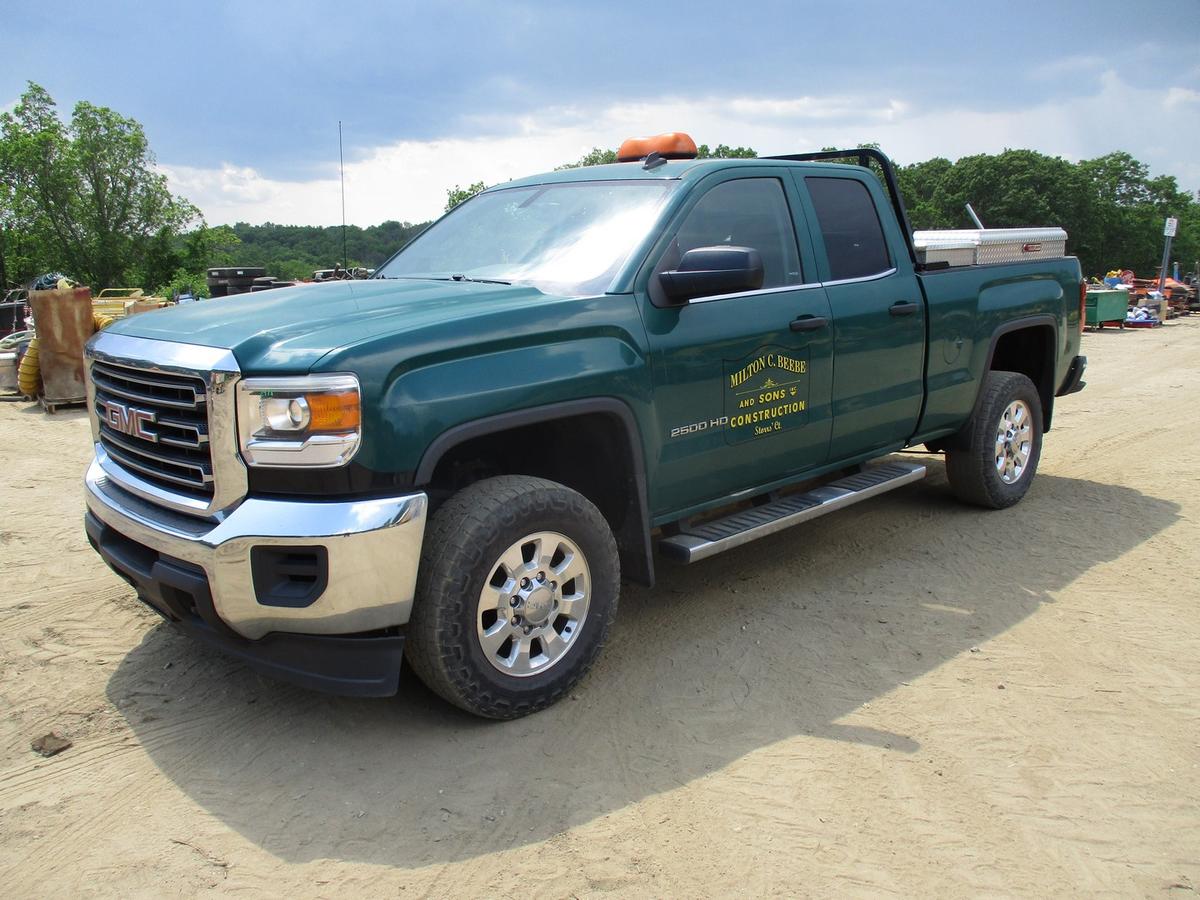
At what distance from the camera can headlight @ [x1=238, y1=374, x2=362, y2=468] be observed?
294cm

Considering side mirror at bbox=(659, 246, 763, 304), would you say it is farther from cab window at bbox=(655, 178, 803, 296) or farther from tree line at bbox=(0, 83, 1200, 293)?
tree line at bbox=(0, 83, 1200, 293)

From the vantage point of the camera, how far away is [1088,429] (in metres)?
8.66

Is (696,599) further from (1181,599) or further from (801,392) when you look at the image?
(1181,599)

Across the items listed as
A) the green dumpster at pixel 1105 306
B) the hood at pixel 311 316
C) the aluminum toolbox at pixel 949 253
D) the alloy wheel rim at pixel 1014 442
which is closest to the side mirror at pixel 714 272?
the hood at pixel 311 316

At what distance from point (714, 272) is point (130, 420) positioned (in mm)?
2218

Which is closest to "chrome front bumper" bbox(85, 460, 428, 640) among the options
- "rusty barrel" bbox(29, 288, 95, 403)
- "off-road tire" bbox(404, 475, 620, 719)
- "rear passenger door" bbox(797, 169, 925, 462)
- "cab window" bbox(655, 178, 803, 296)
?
"off-road tire" bbox(404, 475, 620, 719)

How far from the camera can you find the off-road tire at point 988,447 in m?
5.73

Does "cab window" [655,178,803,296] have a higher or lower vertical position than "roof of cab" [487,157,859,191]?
lower

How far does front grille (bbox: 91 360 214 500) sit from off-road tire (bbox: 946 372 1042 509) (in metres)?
4.37

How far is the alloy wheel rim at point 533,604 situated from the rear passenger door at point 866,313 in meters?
1.74

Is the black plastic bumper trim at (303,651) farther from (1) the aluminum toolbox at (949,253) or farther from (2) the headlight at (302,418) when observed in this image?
(1) the aluminum toolbox at (949,253)

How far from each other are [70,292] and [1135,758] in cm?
1087

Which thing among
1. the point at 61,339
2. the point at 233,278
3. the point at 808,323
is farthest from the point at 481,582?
the point at 233,278

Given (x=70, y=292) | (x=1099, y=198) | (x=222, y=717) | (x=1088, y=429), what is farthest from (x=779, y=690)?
(x=1099, y=198)
